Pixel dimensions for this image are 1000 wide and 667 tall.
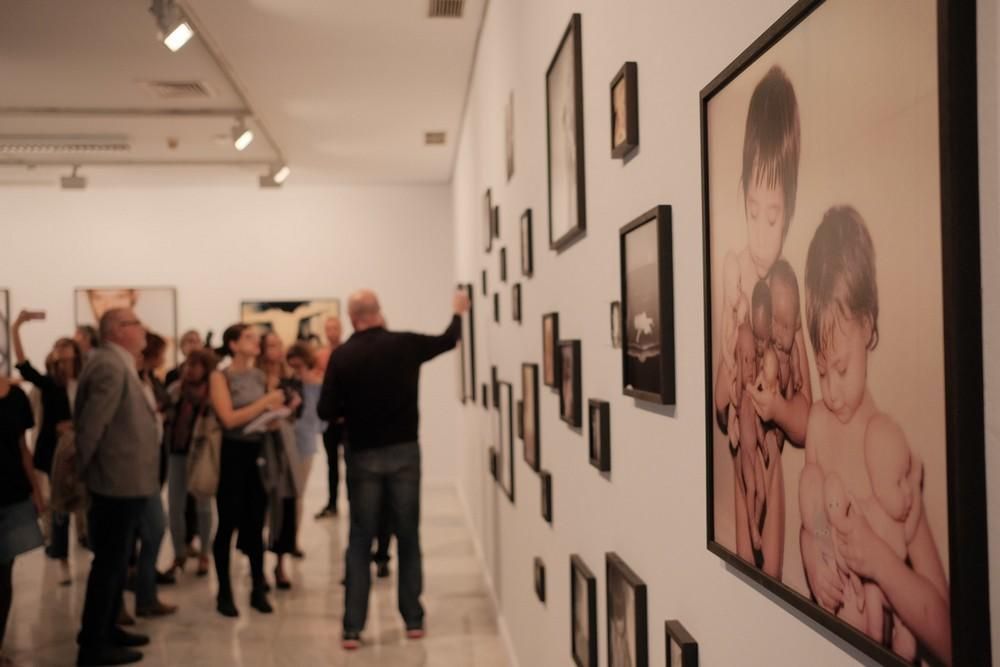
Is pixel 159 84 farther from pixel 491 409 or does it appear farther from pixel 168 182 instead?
pixel 168 182

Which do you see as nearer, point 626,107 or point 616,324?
point 626,107

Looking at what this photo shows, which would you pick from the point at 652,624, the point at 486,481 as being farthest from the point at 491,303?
the point at 652,624

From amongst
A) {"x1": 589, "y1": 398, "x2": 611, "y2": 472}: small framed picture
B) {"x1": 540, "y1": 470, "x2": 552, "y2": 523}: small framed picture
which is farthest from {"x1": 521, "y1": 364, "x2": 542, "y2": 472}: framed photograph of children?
{"x1": 589, "y1": 398, "x2": 611, "y2": 472}: small framed picture

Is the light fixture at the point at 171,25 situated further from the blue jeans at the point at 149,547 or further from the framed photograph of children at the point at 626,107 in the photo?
the framed photograph of children at the point at 626,107

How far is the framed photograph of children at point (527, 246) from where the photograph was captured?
3488 millimetres

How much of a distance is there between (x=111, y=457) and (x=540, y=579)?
7.18 feet

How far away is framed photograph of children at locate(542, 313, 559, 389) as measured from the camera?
2.86m

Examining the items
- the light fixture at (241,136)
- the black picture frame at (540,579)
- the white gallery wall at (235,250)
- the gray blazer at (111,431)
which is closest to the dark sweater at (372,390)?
the gray blazer at (111,431)

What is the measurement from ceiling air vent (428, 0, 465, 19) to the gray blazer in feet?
7.80

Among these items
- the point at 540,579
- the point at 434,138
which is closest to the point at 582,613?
the point at 540,579

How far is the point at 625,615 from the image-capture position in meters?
1.99

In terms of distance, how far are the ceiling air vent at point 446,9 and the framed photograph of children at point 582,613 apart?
3.35 metres

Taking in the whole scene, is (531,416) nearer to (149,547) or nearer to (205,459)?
(149,547)

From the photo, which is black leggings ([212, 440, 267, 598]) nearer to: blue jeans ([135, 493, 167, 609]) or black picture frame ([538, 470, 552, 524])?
blue jeans ([135, 493, 167, 609])
